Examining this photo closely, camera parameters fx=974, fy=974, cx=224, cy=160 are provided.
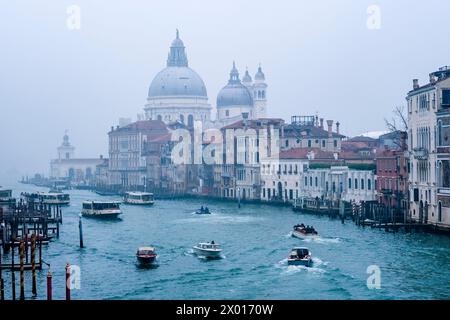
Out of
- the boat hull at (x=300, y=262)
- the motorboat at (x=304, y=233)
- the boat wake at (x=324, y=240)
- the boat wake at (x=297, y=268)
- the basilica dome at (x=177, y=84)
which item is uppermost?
the basilica dome at (x=177, y=84)

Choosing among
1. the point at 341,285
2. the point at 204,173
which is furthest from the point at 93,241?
the point at 204,173

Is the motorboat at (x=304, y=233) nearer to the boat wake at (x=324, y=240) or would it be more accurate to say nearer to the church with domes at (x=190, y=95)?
the boat wake at (x=324, y=240)

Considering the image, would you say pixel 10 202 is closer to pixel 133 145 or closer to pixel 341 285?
pixel 341 285

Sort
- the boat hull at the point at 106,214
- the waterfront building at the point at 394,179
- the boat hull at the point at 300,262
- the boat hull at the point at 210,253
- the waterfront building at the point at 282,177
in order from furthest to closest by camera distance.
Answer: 1. the waterfront building at the point at 282,177
2. the boat hull at the point at 106,214
3. the waterfront building at the point at 394,179
4. the boat hull at the point at 210,253
5. the boat hull at the point at 300,262

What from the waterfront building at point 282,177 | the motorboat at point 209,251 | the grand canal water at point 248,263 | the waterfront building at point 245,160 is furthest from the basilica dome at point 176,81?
the motorboat at point 209,251

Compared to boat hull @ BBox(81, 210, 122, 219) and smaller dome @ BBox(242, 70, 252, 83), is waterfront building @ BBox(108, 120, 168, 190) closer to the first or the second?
smaller dome @ BBox(242, 70, 252, 83)

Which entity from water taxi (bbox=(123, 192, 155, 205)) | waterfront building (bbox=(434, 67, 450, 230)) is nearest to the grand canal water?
waterfront building (bbox=(434, 67, 450, 230))
